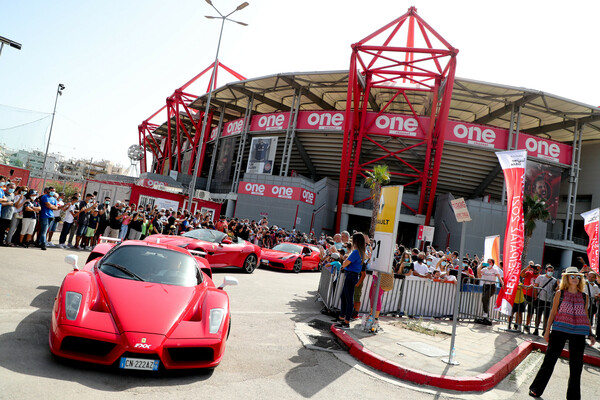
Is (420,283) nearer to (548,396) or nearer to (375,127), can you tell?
(548,396)

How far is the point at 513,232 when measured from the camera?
9078 mm

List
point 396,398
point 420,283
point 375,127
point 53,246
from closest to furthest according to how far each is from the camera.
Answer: point 396,398, point 420,283, point 53,246, point 375,127

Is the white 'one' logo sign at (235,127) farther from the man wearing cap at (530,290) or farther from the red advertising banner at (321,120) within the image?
the man wearing cap at (530,290)

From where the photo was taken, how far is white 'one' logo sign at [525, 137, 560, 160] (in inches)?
1198

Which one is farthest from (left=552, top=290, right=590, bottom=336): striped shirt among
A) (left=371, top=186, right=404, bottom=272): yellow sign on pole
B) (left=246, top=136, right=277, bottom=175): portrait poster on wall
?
(left=246, top=136, right=277, bottom=175): portrait poster on wall

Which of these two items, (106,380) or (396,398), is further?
(396,398)

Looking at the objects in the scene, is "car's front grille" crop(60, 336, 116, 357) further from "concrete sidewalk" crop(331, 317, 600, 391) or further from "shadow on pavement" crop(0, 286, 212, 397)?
"concrete sidewalk" crop(331, 317, 600, 391)

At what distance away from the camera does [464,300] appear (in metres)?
9.61

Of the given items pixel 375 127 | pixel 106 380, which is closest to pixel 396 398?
pixel 106 380

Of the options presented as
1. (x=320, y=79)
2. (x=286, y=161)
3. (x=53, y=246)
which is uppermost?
(x=320, y=79)

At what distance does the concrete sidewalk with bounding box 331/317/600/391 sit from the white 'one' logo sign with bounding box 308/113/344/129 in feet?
81.2

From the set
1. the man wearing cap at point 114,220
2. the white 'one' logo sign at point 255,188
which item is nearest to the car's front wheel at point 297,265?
the man wearing cap at point 114,220

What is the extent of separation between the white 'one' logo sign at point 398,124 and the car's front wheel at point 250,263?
21125mm

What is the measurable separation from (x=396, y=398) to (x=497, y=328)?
644cm
